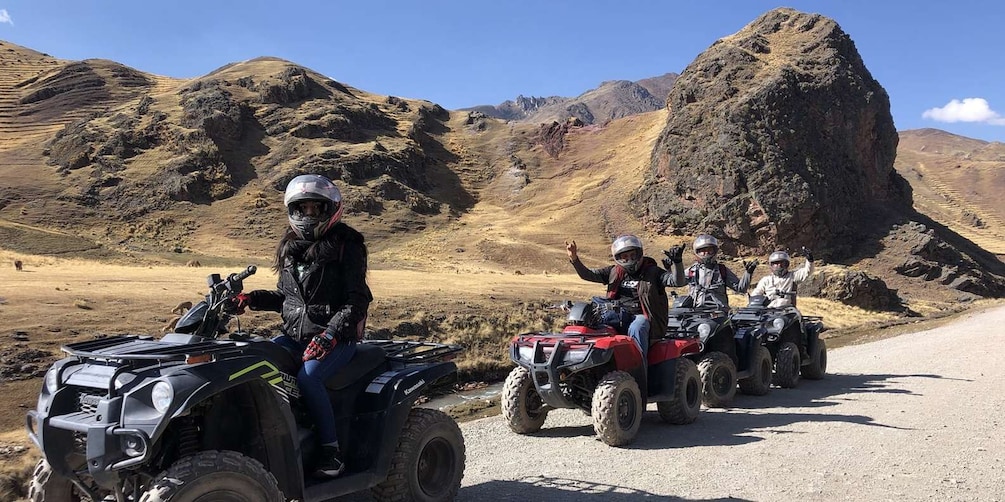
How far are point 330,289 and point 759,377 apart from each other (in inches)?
316

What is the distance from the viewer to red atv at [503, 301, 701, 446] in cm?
742

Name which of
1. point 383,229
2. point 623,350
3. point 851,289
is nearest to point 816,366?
point 623,350

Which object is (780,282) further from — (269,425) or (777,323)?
(269,425)

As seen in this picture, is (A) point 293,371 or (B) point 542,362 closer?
(A) point 293,371

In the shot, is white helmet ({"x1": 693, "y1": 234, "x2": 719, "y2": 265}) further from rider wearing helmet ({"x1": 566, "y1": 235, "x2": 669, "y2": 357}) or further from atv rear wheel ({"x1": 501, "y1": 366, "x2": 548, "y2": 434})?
atv rear wheel ({"x1": 501, "y1": 366, "x2": 548, "y2": 434})

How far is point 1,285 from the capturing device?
17453 millimetres

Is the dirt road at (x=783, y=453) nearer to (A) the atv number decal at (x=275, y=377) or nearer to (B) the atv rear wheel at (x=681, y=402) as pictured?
(B) the atv rear wheel at (x=681, y=402)

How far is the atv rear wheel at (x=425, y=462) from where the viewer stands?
4957 millimetres

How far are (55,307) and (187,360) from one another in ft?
43.3

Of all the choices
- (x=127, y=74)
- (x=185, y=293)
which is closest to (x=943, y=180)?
(x=127, y=74)

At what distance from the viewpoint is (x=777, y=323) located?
11547mm

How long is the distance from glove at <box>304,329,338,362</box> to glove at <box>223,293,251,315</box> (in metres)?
0.63

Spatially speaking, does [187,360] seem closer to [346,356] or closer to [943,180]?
[346,356]

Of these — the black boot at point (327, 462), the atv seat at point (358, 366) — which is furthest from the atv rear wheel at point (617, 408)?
the black boot at point (327, 462)
